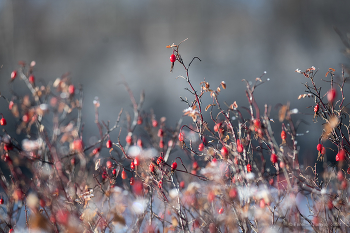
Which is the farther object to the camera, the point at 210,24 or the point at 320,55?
the point at 210,24

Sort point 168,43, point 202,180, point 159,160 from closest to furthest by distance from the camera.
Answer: point 159,160, point 202,180, point 168,43

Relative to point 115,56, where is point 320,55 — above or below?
below

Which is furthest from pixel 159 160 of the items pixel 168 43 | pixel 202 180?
pixel 168 43

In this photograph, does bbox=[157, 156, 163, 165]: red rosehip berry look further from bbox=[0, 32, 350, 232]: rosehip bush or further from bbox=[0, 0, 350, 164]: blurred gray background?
bbox=[0, 0, 350, 164]: blurred gray background

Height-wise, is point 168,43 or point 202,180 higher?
point 168,43

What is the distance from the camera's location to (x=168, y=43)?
4.95 meters

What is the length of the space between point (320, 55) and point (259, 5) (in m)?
1.46

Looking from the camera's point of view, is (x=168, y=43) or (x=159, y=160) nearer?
(x=159, y=160)

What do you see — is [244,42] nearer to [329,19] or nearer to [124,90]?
[329,19]

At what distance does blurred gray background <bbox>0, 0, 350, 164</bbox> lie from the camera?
176 inches

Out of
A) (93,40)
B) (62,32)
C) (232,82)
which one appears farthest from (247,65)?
(62,32)

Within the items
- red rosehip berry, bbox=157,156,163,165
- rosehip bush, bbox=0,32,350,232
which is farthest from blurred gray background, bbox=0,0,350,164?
red rosehip berry, bbox=157,156,163,165

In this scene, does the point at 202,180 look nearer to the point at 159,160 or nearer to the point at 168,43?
the point at 159,160

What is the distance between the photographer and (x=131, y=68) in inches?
201
